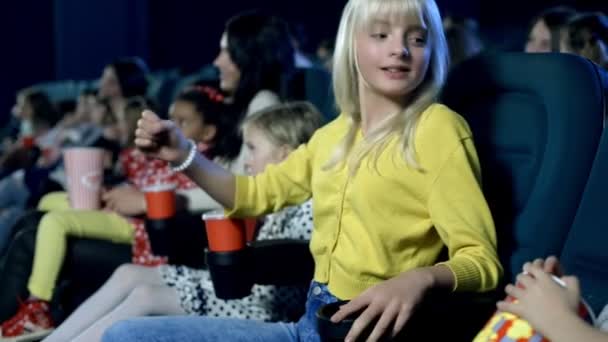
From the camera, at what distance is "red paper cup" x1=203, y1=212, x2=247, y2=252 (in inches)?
67.8

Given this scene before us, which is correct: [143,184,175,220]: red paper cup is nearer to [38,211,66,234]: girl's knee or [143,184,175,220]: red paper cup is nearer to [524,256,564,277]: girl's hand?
[38,211,66,234]: girl's knee

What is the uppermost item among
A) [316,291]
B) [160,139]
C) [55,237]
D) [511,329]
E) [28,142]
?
[160,139]

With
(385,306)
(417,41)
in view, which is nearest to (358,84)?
(417,41)

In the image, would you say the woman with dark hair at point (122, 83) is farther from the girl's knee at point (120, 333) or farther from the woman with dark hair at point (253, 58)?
the girl's knee at point (120, 333)

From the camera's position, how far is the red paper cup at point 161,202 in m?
2.10

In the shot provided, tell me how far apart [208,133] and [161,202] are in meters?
0.68

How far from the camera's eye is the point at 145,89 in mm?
4496

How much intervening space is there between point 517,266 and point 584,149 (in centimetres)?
23

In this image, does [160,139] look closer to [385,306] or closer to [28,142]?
[385,306]

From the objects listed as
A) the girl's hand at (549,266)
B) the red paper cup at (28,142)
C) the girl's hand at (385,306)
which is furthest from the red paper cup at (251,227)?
the red paper cup at (28,142)

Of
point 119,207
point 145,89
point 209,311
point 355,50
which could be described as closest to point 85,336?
point 209,311

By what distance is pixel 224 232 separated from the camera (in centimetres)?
173

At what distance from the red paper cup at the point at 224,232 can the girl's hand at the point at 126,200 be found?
0.82 metres

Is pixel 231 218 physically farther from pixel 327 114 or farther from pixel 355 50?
pixel 327 114
